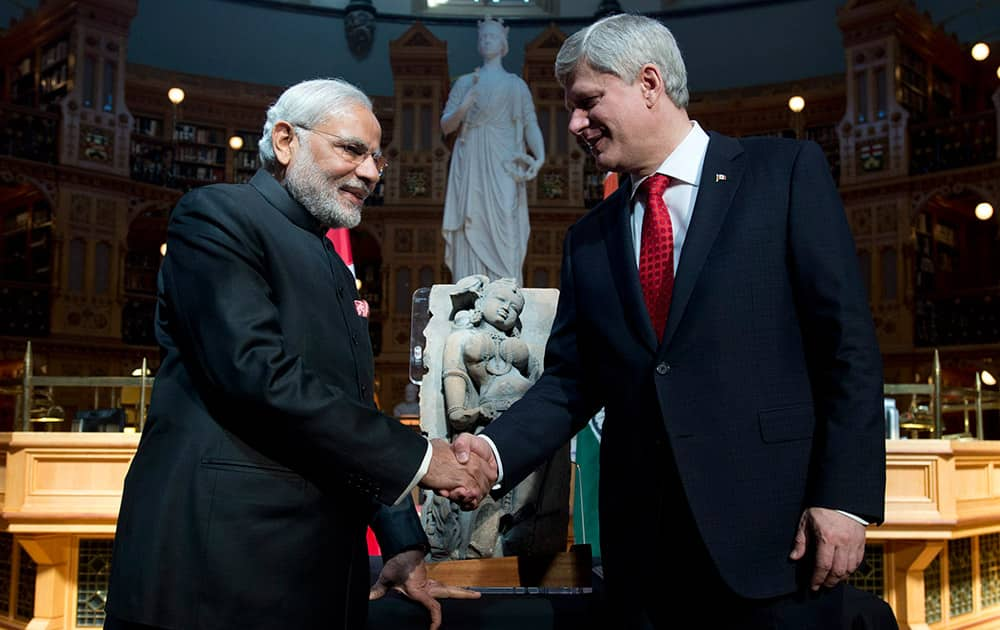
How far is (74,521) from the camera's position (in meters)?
3.80

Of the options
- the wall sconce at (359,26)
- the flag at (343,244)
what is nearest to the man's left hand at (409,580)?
the flag at (343,244)

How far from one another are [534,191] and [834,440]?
46.9 feet

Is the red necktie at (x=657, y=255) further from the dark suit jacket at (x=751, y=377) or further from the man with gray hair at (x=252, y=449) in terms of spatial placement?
the man with gray hair at (x=252, y=449)

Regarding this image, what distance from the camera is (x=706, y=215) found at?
1.67 metres

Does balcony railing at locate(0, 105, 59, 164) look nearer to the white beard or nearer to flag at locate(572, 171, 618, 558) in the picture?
flag at locate(572, 171, 618, 558)

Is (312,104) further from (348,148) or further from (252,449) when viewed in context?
(252,449)

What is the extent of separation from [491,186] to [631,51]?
6.43 m

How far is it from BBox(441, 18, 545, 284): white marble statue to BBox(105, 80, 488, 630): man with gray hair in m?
6.25

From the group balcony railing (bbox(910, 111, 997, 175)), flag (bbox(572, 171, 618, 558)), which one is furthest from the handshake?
balcony railing (bbox(910, 111, 997, 175))

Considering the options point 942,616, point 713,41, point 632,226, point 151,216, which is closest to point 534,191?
point 713,41

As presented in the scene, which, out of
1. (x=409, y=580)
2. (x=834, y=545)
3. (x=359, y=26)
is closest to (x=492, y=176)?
(x=409, y=580)

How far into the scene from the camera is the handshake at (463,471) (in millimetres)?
1736

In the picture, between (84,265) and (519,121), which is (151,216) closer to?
(84,265)

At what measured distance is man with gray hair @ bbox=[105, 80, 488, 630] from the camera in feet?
5.04
